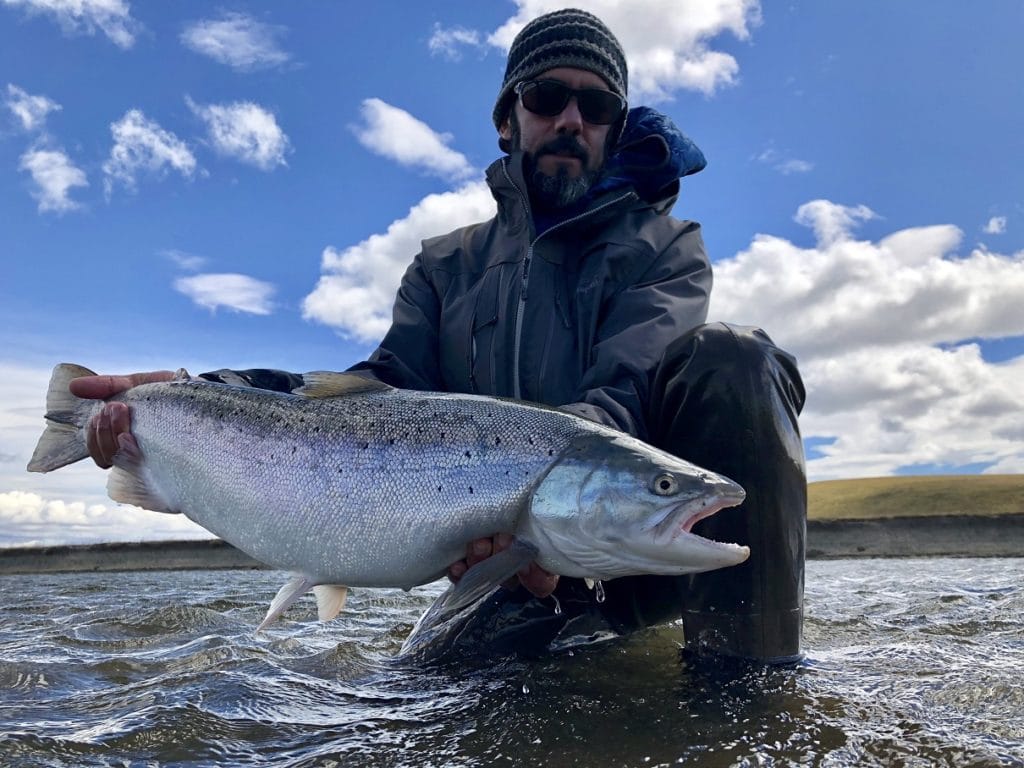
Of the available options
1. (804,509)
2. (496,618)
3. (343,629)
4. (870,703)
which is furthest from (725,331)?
(343,629)

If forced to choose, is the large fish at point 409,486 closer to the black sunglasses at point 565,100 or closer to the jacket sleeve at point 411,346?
the jacket sleeve at point 411,346

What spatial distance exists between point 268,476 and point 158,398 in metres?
0.76

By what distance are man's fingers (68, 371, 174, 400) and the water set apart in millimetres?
1104

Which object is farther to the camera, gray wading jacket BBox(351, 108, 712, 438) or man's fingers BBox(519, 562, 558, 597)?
gray wading jacket BBox(351, 108, 712, 438)

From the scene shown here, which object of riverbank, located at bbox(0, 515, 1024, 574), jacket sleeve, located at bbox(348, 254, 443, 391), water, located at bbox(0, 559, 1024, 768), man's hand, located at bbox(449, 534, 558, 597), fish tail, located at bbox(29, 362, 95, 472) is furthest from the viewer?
riverbank, located at bbox(0, 515, 1024, 574)

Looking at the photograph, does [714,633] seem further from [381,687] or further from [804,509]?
[381,687]

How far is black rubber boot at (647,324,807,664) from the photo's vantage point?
8.43 ft

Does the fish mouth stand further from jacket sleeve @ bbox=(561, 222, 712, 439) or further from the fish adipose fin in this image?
the fish adipose fin

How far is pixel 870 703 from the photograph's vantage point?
7.17ft

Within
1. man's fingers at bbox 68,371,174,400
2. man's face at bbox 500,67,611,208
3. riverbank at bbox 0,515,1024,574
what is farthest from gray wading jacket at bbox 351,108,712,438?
riverbank at bbox 0,515,1024,574

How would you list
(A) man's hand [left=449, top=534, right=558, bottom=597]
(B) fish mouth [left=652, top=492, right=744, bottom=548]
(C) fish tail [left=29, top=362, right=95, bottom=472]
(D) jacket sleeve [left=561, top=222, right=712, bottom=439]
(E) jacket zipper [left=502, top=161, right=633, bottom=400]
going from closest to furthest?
(B) fish mouth [left=652, top=492, right=744, bottom=548]
(A) man's hand [left=449, top=534, right=558, bottom=597]
(D) jacket sleeve [left=561, top=222, right=712, bottom=439]
(C) fish tail [left=29, top=362, right=95, bottom=472]
(E) jacket zipper [left=502, top=161, right=633, bottom=400]

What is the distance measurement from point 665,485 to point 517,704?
→ 30.1 inches

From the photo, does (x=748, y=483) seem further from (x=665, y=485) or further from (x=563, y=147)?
(x=563, y=147)

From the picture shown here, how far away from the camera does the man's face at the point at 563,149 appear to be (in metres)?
4.12
